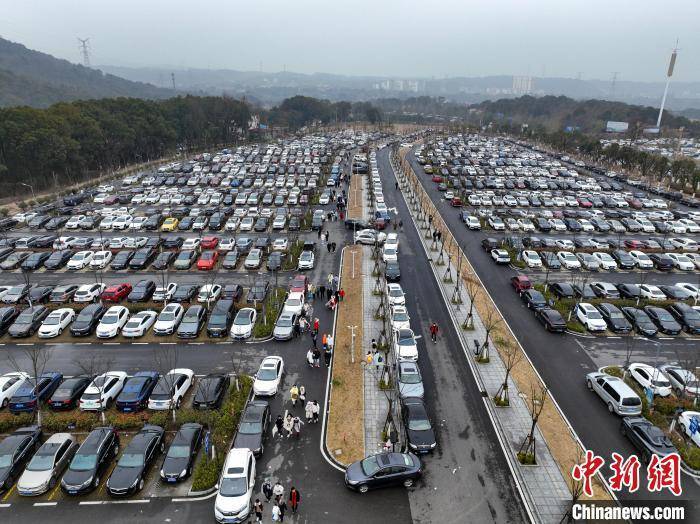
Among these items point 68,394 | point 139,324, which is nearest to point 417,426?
point 68,394

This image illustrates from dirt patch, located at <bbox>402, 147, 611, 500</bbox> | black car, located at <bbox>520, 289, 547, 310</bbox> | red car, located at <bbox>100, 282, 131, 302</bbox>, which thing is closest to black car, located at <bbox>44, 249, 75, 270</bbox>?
red car, located at <bbox>100, 282, 131, 302</bbox>

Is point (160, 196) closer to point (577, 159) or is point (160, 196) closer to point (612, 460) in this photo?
point (612, 460)

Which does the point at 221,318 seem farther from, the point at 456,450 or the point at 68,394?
the point at 456,450

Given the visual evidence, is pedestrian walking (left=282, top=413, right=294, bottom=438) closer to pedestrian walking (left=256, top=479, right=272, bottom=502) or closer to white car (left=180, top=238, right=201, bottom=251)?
pedestrian walking (left=256, top=479, right=272, bottom=502)

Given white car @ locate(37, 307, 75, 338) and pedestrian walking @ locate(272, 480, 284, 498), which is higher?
pedestrian walking @ locate(272, 480, 284, 498)

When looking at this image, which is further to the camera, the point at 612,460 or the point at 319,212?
the point at 319,212

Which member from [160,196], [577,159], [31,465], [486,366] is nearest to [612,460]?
[486,366]
